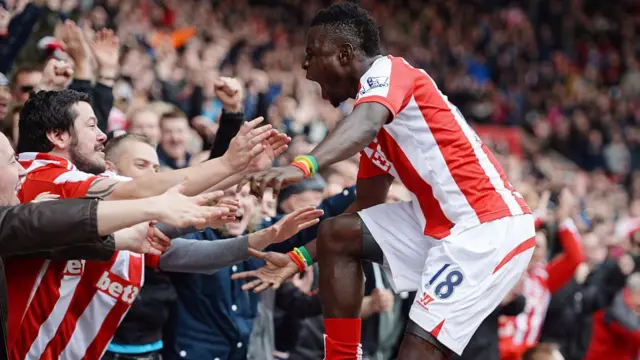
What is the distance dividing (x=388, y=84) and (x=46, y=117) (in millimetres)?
1708

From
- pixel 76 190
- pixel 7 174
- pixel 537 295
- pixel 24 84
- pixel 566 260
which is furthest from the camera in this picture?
pixel 566 260

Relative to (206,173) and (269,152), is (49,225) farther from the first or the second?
(269,152)

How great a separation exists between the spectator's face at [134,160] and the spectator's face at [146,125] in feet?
6.05

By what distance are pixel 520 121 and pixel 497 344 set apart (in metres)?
14.4

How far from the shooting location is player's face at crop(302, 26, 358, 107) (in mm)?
4863

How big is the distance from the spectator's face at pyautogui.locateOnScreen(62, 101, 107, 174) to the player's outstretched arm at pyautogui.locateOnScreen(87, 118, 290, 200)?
438mm

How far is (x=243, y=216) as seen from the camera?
6.07 m

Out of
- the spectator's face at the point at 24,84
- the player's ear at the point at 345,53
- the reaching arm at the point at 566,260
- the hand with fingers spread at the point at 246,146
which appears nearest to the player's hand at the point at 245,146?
the hand with fingers spread at the point at 246,146

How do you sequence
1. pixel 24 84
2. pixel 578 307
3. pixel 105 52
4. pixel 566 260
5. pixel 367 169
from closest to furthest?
1. pixel 367 169
2. pixel 105 52
3. pixel 24 84
4. pixel 566 260
5. pixel 578 307

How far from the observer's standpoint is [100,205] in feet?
12.2

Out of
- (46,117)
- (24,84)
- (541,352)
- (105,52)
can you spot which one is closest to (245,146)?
(46,117)

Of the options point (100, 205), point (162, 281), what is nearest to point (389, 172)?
point (162, 281)

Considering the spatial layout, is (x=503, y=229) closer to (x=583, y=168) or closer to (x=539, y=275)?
(x=539, y=275)

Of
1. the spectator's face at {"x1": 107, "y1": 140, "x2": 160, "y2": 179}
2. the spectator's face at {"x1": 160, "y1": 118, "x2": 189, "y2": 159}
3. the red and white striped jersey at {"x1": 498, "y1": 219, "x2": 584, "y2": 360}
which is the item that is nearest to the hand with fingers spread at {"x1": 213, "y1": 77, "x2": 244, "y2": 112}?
the spectator's face at {"x1": 107, "y1": 140, "x2": 160, "y2": 179}
